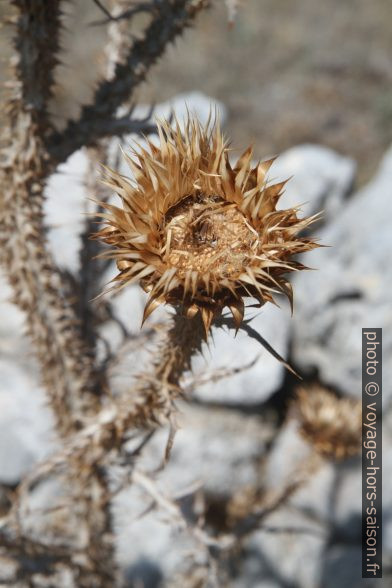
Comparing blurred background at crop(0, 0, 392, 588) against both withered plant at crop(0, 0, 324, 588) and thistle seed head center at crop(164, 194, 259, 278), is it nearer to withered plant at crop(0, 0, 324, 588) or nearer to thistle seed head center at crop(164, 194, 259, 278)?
withered plant at crop(0, 0, 324, 588)

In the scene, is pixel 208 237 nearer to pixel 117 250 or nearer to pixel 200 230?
pixel 200 230

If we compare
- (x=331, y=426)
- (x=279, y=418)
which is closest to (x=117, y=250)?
(x=331, y=426)

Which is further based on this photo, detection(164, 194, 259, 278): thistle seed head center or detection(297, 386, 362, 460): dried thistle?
detection(297, 386, 362, 460): dried thistle

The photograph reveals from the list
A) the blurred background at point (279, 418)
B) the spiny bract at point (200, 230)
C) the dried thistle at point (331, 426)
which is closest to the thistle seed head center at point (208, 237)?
the spiny bract at point (200, 230)

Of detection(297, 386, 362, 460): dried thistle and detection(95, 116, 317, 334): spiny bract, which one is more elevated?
detection(95, 116, 317, 334): spiny bract

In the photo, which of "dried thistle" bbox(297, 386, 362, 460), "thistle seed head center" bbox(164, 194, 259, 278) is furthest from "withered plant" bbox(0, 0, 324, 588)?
"dried thistle" bbox(297, 386, 362, 460)

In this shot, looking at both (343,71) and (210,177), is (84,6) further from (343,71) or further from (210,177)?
(210,177)

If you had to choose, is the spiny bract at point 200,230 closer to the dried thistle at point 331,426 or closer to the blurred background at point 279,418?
the blurred background at point 279,418

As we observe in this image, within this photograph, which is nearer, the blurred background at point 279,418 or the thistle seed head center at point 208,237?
the thistle seed head center at point 208,237
